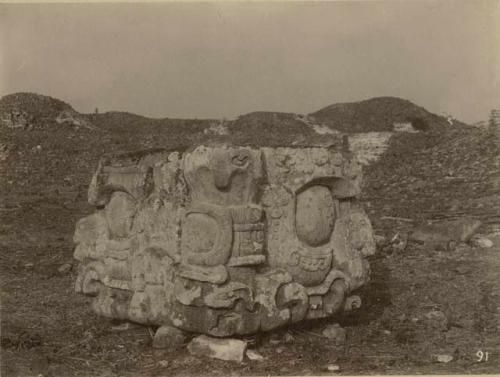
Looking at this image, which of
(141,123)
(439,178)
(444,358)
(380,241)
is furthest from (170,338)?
(141,123)

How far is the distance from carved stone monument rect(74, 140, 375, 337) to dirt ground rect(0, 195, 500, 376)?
30 centimetres

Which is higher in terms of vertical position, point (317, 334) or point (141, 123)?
point (141, 123)

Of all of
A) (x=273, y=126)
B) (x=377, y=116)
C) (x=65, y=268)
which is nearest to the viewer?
(x=65, y=268)

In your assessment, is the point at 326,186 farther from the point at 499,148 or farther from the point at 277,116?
the point at 277,116

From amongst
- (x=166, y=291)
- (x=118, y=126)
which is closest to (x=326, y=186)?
(x=166, y=291)

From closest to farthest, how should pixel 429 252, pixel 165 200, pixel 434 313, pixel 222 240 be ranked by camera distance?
pixel 222 240
pixel 165 200
pixel 434 313
pixel 429 252

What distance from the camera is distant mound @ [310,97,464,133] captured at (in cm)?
2559

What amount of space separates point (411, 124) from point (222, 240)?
2207 centimetres

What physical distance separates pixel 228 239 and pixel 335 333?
160 centimetres

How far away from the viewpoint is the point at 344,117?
26.5 metres

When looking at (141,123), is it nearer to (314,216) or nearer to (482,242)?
(482,242)

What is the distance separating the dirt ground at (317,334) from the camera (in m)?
5.46

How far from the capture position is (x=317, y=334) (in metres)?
6.07

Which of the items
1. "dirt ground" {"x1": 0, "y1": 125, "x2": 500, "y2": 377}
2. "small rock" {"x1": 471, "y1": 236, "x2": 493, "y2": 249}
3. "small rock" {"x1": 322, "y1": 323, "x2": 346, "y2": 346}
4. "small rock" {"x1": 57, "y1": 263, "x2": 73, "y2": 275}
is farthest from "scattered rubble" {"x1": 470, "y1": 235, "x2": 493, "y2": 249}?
"small rock" {"x1": 57, "y1": 263, "x2": 73, "y2": 275}
